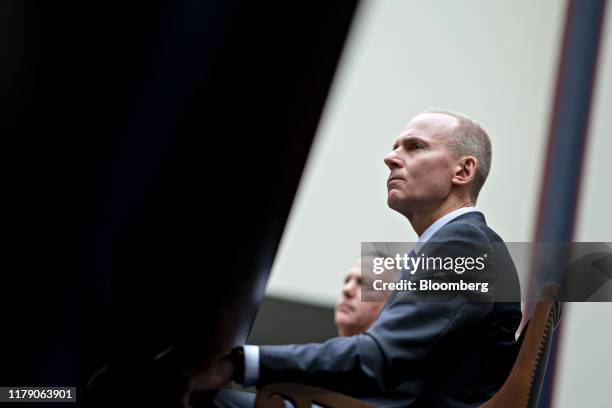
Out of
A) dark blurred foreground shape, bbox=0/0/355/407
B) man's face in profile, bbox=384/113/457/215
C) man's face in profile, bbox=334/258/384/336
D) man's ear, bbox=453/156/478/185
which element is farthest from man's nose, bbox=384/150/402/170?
man's face in profile, bbox=334/258/384/336

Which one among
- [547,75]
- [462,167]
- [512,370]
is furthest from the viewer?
[547,75]

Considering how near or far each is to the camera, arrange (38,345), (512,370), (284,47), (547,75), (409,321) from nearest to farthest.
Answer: (284,47) < (38,345) < (409,321) < (512,370) < (547,75)

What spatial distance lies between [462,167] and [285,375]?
23.1 inches

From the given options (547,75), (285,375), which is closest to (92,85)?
(285,375)

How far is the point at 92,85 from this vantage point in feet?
2.64

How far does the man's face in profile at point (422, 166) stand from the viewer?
1.30 metres

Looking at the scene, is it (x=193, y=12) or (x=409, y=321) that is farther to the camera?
(x=409, y=321)

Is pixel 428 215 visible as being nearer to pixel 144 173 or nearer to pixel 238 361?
pixel 238 361

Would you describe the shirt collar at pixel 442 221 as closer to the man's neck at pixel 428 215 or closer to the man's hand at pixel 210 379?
the man's neck at pixel 428 215

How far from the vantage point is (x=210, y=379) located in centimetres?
92

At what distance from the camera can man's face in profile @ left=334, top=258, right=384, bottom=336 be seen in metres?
2.25

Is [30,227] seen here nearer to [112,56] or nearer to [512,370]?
[112,56]

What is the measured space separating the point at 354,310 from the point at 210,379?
1396 millimetres

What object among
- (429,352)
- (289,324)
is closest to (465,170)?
(429,352)
